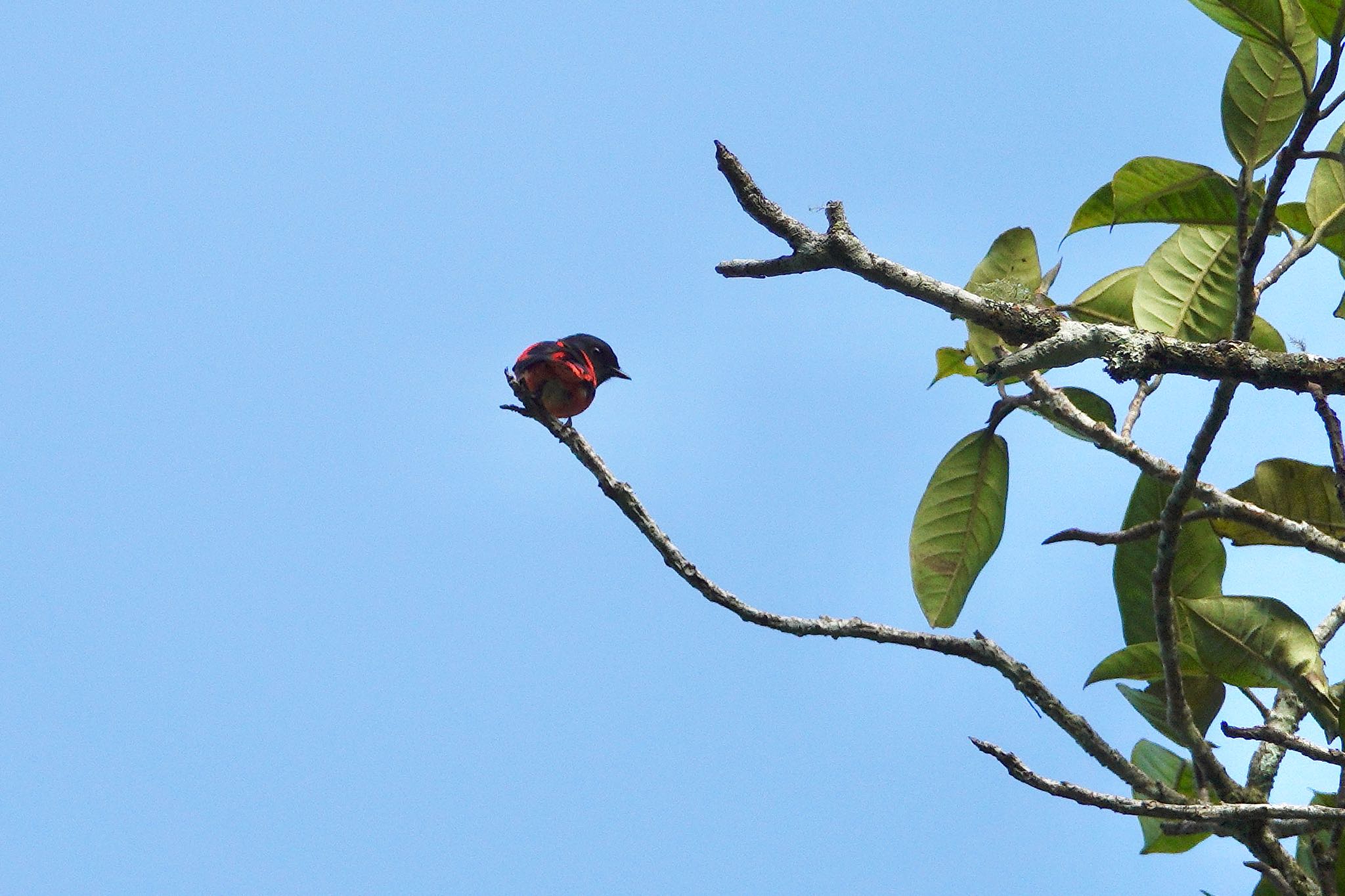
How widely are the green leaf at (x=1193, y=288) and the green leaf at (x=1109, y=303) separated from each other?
23cm

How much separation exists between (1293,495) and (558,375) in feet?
12.6

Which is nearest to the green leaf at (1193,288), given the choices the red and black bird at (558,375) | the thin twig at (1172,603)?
the thin twig at (1172,603)

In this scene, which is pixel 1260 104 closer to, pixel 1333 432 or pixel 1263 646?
pixel 1333 432

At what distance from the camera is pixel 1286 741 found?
2631 mm

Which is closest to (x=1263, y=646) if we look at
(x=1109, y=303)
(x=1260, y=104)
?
(x=1109, y=303)

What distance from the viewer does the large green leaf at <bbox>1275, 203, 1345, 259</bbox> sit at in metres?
3.67

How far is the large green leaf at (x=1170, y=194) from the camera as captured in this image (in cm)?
340

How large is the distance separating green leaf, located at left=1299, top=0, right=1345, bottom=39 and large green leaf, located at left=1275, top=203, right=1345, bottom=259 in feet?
3.02

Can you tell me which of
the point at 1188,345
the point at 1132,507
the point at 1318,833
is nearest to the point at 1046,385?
the point at 1132,507

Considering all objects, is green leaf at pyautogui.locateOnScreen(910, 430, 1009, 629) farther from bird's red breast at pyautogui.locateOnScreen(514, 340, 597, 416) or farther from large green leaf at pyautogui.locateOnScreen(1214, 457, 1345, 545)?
bird's red breast at pyautogui.locateOnScreen(514, 340, 597, 416)

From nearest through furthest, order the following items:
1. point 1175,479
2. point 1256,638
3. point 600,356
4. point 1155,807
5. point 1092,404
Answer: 1. point 1155,807
2. point 1256,638
3. point 1175,479
4. point 1092,404
5. point 600,356

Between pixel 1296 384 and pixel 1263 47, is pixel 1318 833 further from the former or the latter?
pixel 1263 47

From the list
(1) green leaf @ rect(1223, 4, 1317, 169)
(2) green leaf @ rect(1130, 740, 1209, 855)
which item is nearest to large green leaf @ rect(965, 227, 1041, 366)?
(1) green leaf @ rect(1223, 4, 1317, 169)

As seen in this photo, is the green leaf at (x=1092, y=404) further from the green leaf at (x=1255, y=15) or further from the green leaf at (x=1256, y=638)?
the green leaf at (x=1255, y=15)
